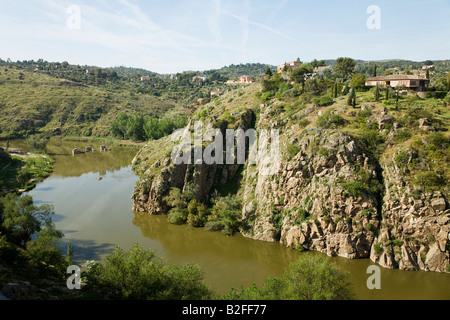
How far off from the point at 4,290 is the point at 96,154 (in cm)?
6907

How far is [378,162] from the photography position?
30.6 meters

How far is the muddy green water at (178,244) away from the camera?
78.9ft

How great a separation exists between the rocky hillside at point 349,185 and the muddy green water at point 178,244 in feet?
5.28

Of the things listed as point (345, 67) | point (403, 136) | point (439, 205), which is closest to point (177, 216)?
point (439, 205)

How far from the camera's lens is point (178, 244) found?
107ft

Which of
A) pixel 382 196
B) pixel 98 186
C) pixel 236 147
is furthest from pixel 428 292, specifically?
pixel 98 186

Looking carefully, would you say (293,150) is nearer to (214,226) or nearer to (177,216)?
(214,226)

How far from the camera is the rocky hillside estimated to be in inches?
1032

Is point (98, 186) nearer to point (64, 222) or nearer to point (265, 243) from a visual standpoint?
point (64, 222)

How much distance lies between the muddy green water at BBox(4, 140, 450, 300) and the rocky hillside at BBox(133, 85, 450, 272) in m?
1.61

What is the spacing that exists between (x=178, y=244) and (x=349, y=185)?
1974 centimetres

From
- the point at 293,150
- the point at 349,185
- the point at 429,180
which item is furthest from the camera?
the point at 293,150

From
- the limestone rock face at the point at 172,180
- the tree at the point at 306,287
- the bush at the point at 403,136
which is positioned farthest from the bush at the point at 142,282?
the bush at the point at 403,136

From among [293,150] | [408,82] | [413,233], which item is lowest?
[413,233]
